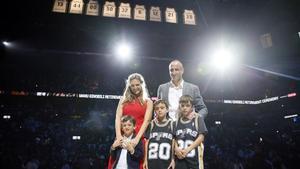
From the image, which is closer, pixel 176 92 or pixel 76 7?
pixel 176 92

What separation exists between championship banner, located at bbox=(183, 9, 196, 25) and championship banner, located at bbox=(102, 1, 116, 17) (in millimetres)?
3060

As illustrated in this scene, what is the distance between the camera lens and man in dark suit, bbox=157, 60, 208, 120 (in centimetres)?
324

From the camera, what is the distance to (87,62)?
1524 centimetres

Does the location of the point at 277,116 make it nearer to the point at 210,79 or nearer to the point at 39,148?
the point at 210,79

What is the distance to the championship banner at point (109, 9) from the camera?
10617 millimetres

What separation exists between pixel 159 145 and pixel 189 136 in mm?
355

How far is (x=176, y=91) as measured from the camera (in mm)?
3344

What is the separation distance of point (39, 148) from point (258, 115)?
20.1m

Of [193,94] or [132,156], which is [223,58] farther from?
[132,156]

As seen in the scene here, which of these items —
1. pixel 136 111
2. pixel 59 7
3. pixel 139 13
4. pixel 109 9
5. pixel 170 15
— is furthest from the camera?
pixel 170 15

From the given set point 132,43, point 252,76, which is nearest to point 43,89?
point 132,43

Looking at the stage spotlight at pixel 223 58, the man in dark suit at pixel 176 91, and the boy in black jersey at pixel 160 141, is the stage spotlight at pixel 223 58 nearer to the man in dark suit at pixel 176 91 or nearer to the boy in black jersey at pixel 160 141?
the man in dark suit at pixel 176 91

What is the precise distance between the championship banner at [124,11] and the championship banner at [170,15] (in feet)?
5.35

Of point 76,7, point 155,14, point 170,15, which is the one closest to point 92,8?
point 76,7
